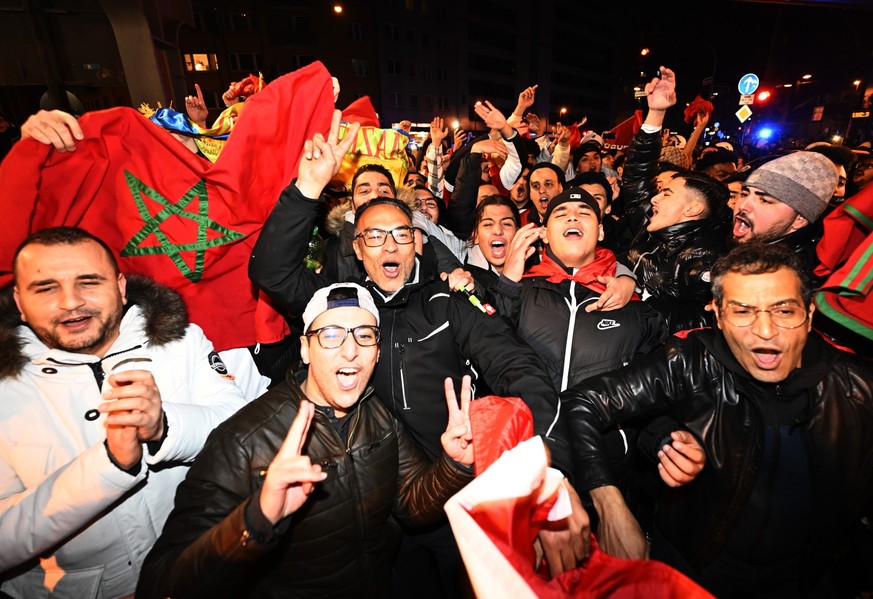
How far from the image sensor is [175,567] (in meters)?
1.71

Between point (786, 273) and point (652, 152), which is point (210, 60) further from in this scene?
point (786, 273)

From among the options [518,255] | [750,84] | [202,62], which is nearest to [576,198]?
[518,255]

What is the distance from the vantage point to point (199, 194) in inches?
132

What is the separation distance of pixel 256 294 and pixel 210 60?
159ft

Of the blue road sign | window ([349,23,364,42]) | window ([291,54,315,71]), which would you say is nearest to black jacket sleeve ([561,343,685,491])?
the blue road sign

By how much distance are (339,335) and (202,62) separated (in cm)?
5038

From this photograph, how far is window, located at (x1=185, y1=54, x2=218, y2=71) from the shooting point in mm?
40000

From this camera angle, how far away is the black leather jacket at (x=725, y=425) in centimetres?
215

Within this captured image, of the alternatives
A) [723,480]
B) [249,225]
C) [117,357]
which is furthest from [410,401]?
[249,225]

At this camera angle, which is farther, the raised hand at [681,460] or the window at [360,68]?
the window at [360,68]

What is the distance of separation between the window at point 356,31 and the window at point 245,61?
951 cm

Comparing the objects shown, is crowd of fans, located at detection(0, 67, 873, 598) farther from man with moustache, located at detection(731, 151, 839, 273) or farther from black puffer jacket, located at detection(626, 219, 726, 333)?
black puffer jacket, located at detection(626, 219, 726, 333)

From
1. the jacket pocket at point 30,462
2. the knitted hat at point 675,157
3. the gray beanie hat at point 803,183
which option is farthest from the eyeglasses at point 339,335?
the knitted hat at point 675,157

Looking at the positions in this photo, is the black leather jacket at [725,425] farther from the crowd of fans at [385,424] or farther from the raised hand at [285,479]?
the raised hand at [285,479]
